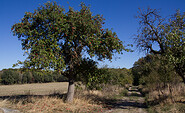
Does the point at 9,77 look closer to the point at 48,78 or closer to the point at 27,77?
the point at 27,77

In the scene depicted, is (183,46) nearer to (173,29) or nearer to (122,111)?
(173,29)

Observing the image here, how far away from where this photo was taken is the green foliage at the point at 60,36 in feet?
32.5

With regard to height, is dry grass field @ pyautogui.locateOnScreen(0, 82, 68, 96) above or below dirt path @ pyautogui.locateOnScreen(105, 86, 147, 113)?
below

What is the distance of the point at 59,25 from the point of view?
10.7 meters

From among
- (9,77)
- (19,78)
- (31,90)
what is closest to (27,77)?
(19,78)

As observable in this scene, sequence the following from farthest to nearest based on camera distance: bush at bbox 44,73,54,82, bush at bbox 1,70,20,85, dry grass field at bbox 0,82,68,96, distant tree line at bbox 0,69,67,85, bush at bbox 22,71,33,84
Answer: bush at bbox 44,73,54,82 < bush at bbox 22,71,33,84 < distant tree line at bbox 0,69,67,85 < bush at bbox 1,70,20,85 < dry grass field at bbox 0,82,68,96

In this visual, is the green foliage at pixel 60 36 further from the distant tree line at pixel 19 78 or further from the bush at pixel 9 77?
the bush at pixel 9 77

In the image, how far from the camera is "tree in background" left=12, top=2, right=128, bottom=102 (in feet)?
32.5

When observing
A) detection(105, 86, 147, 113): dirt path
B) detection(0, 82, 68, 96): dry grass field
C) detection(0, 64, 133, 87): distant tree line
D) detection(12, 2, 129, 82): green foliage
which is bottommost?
detection(0, 82, 68, 96): dry grass field

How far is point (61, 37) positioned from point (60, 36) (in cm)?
23

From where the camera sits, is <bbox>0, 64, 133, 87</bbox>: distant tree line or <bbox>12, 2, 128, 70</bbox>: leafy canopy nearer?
<bbox>12, 2, 128, 70</bbox>: leafy canopy

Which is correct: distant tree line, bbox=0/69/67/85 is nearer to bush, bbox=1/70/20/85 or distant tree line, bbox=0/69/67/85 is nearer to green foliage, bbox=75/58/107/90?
bush, bbox=1/70/20/85

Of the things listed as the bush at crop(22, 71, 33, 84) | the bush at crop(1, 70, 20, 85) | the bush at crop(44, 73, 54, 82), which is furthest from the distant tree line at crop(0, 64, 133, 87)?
the bush at crop(44, 73, 54, 82)

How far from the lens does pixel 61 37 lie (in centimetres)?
1155
